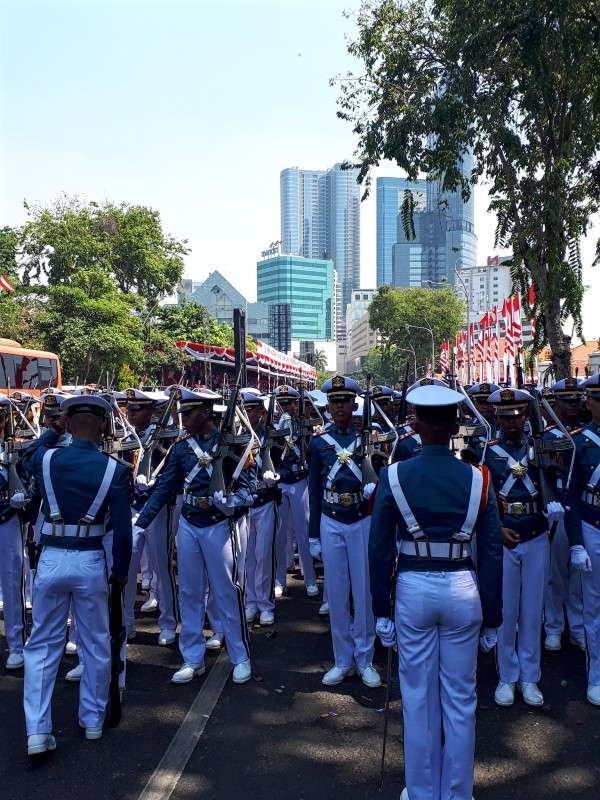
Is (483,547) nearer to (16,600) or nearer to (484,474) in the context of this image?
(484,474)

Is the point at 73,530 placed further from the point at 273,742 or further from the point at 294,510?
the point at 294,510

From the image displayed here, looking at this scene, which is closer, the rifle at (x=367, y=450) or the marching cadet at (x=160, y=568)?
the rifle at (x=367, y=450)

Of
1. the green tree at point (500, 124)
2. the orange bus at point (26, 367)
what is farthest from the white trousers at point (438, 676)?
the orange bus at point (26, 367)

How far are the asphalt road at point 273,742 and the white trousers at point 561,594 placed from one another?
0.52 metres

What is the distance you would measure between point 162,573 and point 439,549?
12.4ft

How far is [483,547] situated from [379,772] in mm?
1622

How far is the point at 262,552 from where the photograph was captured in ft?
23.9

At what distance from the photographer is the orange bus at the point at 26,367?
22.1 metres

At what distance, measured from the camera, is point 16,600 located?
5.83 meters

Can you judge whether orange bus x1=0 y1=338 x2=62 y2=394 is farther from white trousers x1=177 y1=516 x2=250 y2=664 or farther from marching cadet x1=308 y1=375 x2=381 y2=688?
marching cadet x1=308 y1=375 x2=381 y2=688

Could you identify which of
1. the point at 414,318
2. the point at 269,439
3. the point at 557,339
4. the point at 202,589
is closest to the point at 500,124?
the point at 557,339

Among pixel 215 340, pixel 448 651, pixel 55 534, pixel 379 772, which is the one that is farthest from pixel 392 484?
pixel 215 340

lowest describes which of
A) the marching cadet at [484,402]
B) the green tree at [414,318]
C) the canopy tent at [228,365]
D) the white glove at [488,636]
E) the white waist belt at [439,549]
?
the white glove at [488,636]

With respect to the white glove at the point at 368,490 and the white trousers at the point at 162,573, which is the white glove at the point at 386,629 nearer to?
the white glove at the point at 368,490
